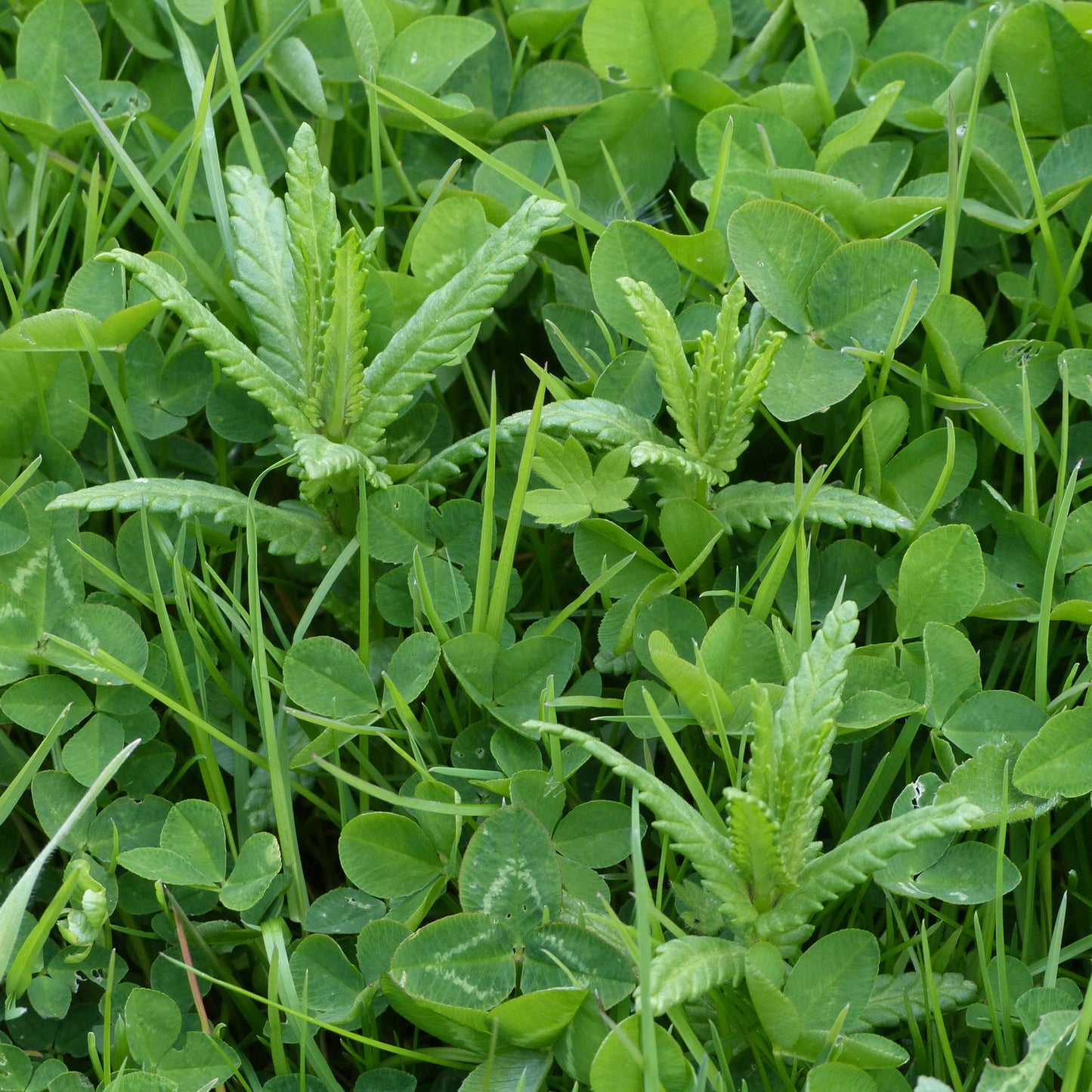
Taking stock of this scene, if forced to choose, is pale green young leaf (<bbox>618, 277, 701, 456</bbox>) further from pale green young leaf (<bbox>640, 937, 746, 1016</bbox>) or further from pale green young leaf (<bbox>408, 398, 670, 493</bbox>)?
Answer: pale green young leaf (<bbox>640, 937, 746, 1016</bbox>)

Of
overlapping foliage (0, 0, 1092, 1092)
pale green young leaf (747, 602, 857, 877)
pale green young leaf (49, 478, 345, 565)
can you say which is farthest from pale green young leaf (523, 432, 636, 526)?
pale green young leaf (747, 602, 857, 877)

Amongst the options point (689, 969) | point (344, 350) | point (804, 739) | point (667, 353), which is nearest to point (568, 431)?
point (667, 353)

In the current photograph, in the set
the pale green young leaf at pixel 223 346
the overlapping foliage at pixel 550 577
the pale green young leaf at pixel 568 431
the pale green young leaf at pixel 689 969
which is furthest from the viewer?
the pale green young leaf at pixel 568 431

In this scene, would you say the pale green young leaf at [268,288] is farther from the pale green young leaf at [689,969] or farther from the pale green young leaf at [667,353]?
the pale green young leaf at [689,969]

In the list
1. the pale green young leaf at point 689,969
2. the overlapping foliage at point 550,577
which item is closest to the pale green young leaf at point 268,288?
the overlapping foliage at point 550,577

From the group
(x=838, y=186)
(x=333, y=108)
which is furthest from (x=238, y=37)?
(x=838, y=186)

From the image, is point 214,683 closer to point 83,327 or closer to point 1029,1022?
point 83,327
